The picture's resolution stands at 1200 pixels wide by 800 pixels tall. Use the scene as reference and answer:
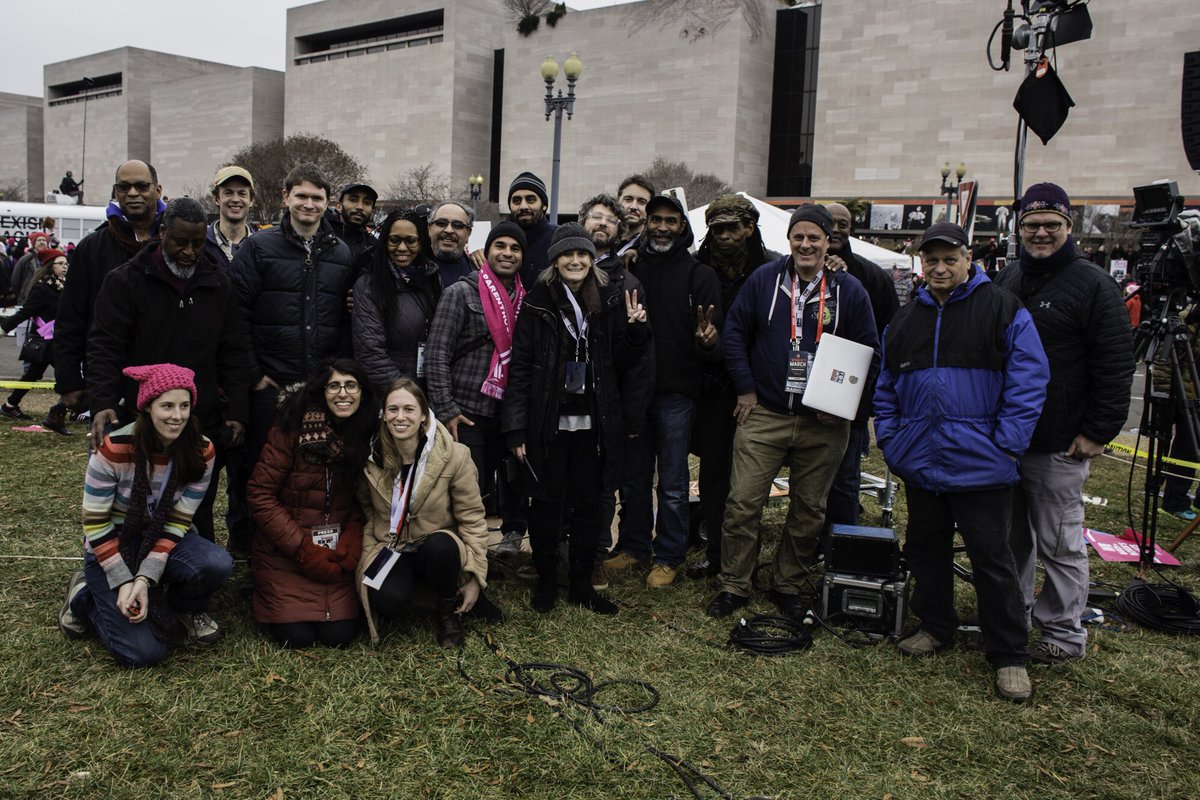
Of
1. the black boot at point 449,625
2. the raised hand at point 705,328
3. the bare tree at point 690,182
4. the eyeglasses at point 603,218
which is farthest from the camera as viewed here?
the bare tree at point 690,182

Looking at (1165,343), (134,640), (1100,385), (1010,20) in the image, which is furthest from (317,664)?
(1010,20)

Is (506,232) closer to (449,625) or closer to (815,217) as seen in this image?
(815,217)

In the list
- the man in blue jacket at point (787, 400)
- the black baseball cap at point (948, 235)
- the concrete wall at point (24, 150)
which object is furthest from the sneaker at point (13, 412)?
the concrete wall at point (24, 150)

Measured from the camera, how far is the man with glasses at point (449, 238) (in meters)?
5.26

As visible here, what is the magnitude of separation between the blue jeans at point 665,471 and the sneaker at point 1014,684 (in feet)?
6.26

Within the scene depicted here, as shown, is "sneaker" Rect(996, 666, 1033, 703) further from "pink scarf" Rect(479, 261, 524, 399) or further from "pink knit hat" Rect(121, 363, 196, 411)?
"pink knit hat" Rect(121, 363, 196, 411)

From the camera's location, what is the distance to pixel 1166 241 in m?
5.11

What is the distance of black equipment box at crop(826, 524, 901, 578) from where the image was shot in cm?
461

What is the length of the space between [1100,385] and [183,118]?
88782mm

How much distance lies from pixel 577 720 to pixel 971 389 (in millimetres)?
2260

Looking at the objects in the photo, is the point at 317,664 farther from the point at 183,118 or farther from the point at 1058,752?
the point at 183,118

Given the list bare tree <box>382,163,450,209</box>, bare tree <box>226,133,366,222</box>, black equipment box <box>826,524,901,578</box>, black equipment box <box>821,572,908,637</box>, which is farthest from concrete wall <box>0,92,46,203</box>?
black equipment box <box>821,572,908,637</box>

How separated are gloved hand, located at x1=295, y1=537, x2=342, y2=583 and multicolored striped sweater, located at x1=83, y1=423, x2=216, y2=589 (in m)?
0.55

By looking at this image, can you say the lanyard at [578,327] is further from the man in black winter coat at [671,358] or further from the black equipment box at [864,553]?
the black equipment box at [864,553]
